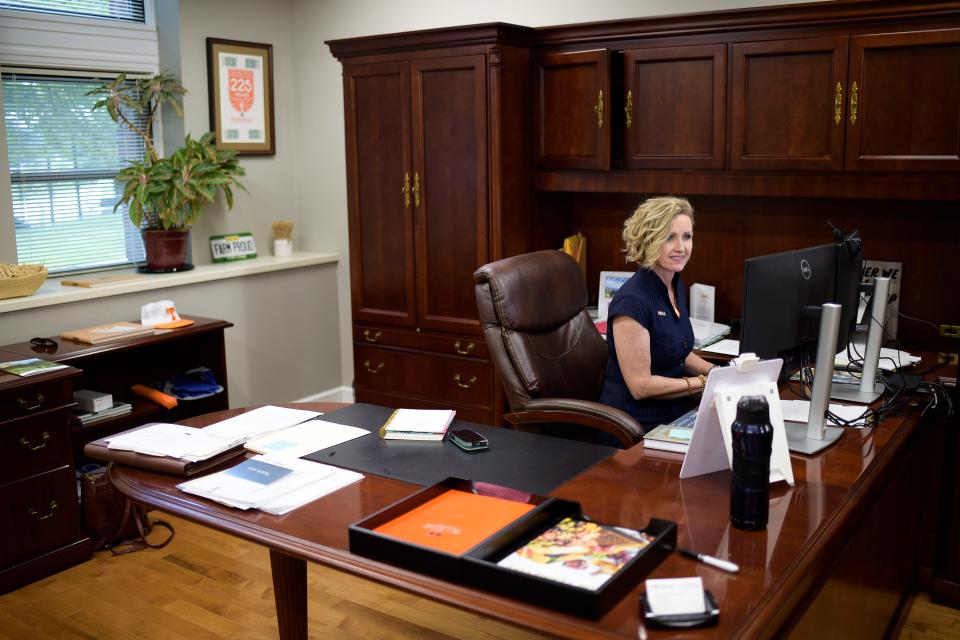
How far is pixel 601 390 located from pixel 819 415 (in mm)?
971

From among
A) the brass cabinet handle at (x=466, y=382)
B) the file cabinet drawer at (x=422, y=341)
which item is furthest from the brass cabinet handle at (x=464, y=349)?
the brass cabinet handle at (x=466, y=382)

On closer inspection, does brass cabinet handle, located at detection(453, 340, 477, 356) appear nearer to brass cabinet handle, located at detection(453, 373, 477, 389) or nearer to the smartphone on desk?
brass cabinet handle, located at detection(453, 373, 477, 389)

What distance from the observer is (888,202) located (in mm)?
3521

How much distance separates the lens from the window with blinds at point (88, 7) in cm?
409

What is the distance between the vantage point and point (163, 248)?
4.38m

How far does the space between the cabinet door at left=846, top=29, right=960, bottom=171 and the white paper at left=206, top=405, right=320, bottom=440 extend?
7.00 feet

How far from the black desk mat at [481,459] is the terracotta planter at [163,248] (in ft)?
7.62

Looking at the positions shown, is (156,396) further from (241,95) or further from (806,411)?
(806,411)

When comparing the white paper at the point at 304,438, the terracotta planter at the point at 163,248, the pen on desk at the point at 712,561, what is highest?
the terracotta planter at the point at 163,248

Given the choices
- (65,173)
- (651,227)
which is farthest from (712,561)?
(65,173)

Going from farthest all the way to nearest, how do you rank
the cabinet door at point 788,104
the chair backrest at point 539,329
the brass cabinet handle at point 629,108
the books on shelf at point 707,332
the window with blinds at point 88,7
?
the window with blinds at point 88,7
the brass cabinet handle at point 629,108
the books on shelf at point 707,332
the cabinet door at point 788,104
the chair backrest at point 539,329

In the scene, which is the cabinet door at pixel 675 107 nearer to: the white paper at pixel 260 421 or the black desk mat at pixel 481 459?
the black desk mat at pixel 481 459

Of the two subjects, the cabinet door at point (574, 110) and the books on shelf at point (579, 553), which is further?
the cabinet door at point (574, 110)

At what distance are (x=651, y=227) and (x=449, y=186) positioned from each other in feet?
4.50
